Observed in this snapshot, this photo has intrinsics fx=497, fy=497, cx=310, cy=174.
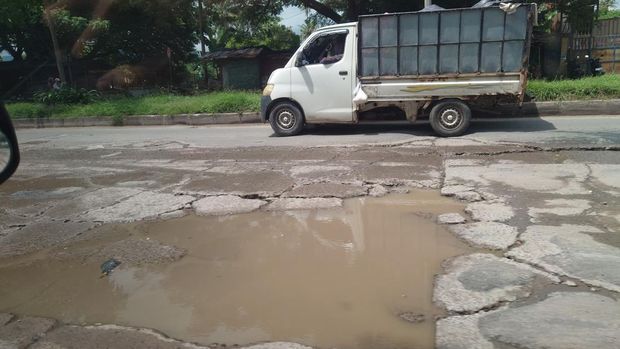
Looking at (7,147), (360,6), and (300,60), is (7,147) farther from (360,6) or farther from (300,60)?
(360,6)

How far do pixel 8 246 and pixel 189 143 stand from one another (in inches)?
214

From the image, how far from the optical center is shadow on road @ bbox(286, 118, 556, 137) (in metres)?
9.21

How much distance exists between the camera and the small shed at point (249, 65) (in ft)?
62.5

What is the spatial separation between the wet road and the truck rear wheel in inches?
9.2

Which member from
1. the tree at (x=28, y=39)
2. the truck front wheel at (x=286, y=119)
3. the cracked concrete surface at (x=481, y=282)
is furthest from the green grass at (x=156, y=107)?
the cracked concrete surface at (x=481, y=282)

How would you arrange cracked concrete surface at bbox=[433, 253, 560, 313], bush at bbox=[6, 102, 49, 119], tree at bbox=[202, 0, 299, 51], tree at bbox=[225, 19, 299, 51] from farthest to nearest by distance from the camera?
1. tree at bbox=[225, 19, 299, 51]
2. tree at bbox=[202, 0, 299, 51]
3. bush at bbox=[6, 102, 49, 119]
4. cracked concrete surface at bbox=[433, 253, 560, 313]

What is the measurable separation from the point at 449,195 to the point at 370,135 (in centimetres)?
424

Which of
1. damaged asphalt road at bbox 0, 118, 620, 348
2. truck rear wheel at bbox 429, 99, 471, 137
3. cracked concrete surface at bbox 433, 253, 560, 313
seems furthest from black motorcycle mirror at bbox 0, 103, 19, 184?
truck rear wheel at bbox 429, 99, 471, 137

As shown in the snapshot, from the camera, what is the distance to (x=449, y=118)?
8789 mm

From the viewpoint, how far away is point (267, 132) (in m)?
→ 10.8

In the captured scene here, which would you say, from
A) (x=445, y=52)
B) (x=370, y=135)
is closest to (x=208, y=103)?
(x=370, y=135)

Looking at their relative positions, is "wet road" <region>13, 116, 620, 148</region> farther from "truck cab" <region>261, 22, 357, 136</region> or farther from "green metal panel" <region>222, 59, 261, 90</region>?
"green metal panel" <region>222, 59, 261, 90</region>

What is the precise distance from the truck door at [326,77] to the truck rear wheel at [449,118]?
155cm

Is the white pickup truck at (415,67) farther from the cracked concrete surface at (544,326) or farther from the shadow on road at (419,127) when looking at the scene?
the cracked concrete surface at (544,326)
